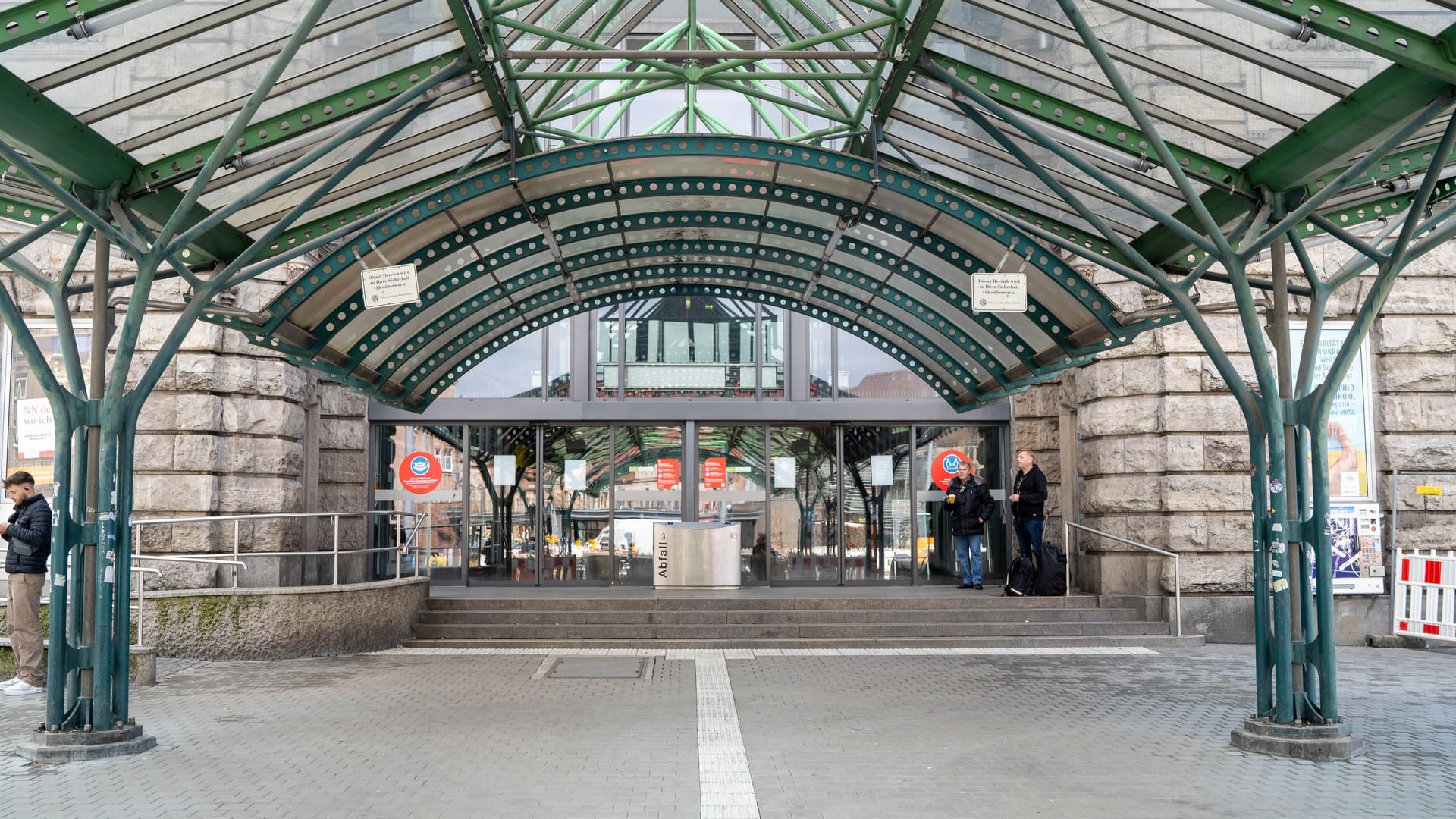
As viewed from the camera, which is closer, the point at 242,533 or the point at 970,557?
the point at 242,533

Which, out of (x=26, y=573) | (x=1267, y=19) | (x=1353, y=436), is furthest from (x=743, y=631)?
(x=1267, y=19)

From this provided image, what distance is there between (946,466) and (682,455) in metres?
4.17

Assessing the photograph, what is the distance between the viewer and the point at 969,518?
54.7 feet

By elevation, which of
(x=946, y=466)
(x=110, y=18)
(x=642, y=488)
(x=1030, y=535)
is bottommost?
(x=1030, y=535)

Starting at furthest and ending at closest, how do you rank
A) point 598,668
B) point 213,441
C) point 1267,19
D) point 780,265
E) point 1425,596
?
point 213,441 → point 780,265 → point 1425,596 → point 598,668 → point 1267,19

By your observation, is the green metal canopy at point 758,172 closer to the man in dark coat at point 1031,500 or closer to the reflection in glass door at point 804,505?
the man in dark coat at point 1031,500

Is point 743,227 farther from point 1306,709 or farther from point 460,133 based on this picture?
point 1306,709

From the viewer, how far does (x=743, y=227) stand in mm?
12734

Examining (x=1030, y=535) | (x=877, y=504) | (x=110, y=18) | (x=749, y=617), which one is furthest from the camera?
(x=877, y=504)

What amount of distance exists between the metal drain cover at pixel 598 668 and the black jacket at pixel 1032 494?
560cm

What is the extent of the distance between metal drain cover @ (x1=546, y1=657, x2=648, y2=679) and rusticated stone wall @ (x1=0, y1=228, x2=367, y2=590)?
479 cm

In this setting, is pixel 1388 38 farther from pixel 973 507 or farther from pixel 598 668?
pixel 973 507

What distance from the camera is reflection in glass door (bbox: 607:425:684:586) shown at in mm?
19031

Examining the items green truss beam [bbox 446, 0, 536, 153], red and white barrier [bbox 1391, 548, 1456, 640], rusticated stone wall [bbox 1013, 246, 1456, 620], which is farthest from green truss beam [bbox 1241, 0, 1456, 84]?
rusticated stone wall [bbox 1013, 246, 1456, 620]
